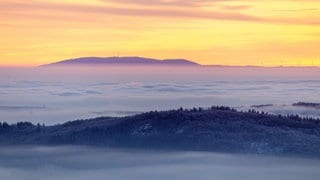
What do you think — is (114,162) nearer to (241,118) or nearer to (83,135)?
(83,135)

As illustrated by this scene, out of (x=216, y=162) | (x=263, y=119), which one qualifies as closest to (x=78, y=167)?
(x=216, y=162)

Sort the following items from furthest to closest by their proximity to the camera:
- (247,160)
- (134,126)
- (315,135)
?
(134,126)
(315,135)
(247,160)

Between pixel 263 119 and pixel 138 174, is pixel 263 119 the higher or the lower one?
the higher one

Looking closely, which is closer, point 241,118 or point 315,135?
point 315,135

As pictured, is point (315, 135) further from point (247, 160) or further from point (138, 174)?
point (138, 174)

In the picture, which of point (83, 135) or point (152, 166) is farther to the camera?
point (83, 135)

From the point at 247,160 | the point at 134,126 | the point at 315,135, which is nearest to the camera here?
the point at 247,160
